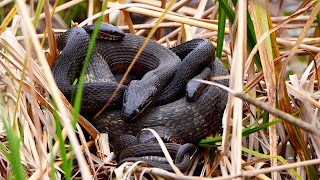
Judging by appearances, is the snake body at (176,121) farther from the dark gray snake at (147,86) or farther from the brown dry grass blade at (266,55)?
the brown dry grass blade at (266,55)

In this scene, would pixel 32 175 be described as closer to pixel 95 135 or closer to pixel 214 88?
pixel 95 135

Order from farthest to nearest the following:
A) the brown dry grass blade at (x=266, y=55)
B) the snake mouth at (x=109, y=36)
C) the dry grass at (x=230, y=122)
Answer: the snake mouth at (x=109, y=36)
the brown dry grass blade at (x=266, y=55)
the dry grass at (x=230, y=122)

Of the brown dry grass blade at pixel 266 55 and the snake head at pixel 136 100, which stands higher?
the brown dry grass blade at pixel 266 55

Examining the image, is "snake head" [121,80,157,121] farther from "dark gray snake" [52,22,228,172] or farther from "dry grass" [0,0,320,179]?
"dry grass" [0,0,320,179]

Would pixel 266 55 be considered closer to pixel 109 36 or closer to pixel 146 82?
pixel 146 82

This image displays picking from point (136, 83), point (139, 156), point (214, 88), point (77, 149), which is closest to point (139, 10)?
point (136, 83)

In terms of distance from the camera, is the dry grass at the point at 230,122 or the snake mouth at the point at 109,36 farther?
the snake mouth at the point at 109,36

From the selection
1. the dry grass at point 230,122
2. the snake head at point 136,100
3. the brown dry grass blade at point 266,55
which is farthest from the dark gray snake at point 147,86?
the brown dry grass blade at point 266,55
